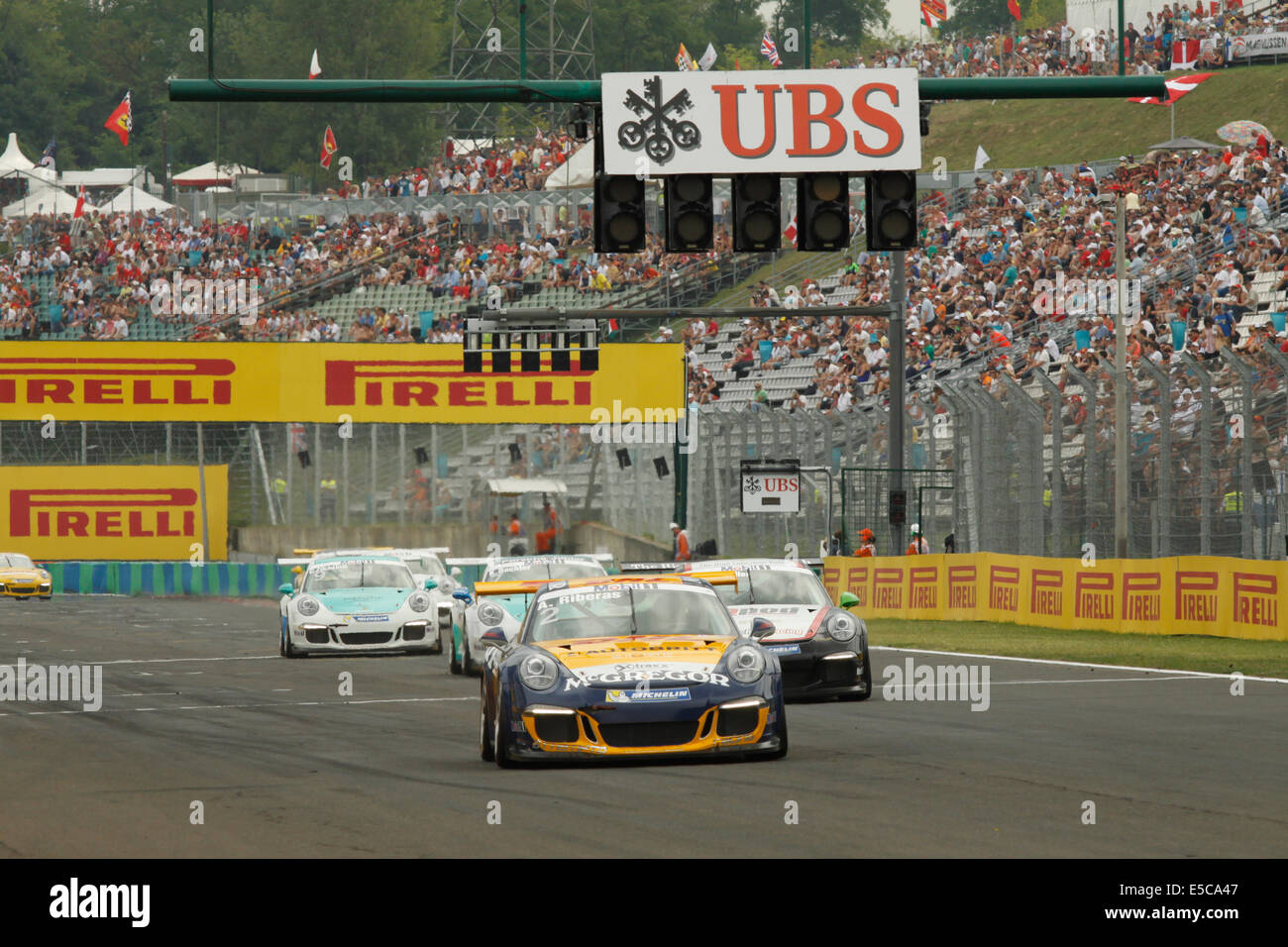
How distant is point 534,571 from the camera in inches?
854

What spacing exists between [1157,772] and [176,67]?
104 meters

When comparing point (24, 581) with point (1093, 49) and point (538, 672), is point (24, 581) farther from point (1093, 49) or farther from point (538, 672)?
point (538, 672)

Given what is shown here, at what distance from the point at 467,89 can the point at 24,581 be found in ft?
97.6

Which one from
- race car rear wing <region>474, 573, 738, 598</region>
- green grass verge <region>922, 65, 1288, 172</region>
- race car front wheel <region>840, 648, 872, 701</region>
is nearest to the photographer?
race car rear wing <region>474, 573, 738, 598</region>

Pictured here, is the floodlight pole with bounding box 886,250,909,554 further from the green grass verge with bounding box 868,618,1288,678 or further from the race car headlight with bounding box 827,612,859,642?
the race car headlight with bounding box 827,612,859,642

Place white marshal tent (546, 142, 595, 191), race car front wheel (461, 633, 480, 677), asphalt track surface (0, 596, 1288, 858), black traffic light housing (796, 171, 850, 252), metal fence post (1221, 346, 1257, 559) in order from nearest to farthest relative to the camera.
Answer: asphalt track surface (0, 596, 1288, 858) → black traffic light housing (796, 171, 850, 252) → race car front wheel (461, 633, 480, 677) → metal fence post (1221, 346, 1257, 559) → white marshal tent (546, 142, 595, 191)

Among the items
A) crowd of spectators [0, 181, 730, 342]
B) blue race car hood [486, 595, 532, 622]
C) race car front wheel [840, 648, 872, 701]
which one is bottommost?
race car front wheel [840, 648, 872, 701]

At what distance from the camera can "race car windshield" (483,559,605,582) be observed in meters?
21.5

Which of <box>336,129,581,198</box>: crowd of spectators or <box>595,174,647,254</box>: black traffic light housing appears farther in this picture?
<box>336,129,581,198</box>: crowd of spectators

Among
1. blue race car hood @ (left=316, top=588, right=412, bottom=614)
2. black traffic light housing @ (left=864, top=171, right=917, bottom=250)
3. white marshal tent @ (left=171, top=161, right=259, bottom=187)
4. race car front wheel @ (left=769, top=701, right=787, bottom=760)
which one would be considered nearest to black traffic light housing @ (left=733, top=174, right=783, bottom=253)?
black traffic light housing @ (left=864, top=171, right=917, bottom=250)

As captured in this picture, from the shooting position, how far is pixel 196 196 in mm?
64062

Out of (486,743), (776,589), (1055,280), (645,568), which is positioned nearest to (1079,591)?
(776,589)

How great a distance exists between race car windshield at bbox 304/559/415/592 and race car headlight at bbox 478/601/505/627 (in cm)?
406
